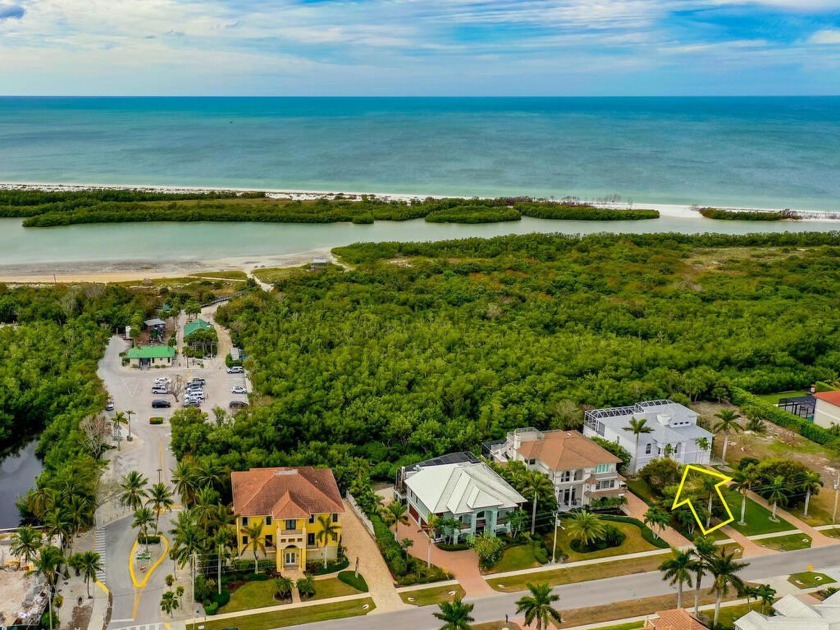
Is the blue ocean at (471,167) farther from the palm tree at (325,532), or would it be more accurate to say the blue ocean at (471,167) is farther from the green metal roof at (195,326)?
the palm tree at (325,532)

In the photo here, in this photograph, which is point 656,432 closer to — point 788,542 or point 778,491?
point 778,491

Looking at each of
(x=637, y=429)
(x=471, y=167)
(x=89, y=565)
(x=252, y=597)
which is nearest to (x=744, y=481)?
(x=637, y=429)

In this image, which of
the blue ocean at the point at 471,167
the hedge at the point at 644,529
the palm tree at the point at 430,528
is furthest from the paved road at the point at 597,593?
the blue ocean at the point at 471,167

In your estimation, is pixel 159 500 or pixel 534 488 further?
pixel 534 488

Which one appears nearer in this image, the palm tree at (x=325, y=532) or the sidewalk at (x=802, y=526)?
the palm tree at (x=325, y=532)

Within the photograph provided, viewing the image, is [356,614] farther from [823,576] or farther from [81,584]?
[823,576]

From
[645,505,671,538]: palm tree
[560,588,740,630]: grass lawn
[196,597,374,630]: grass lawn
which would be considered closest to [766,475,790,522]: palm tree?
[645,505,671,538]: palm tree
